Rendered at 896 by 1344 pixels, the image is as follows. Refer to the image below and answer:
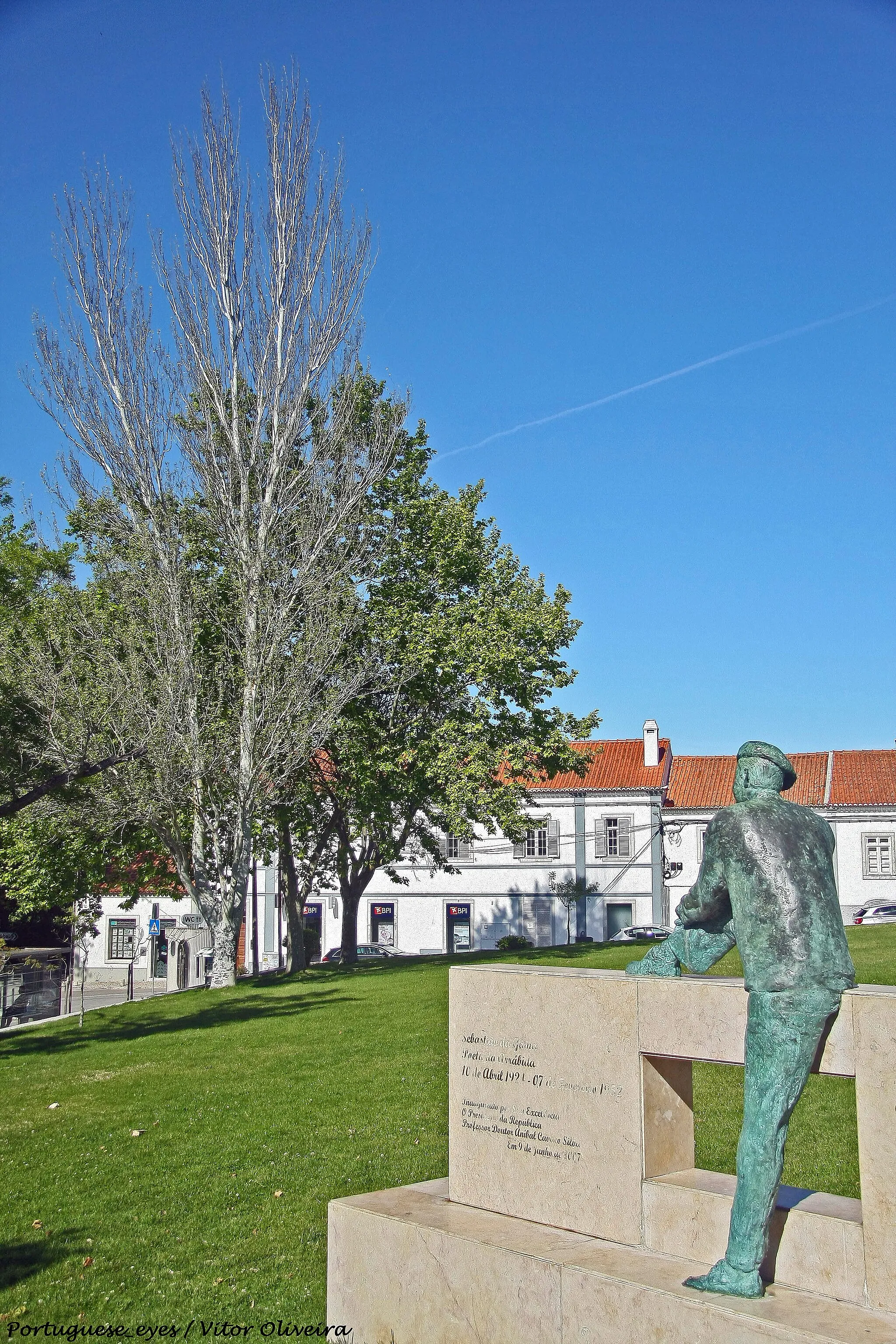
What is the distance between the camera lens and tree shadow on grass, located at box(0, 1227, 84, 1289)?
6.76 metres

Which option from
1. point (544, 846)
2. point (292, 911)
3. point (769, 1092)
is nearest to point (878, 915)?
point (544, 846)

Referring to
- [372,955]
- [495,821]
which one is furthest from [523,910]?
[495,821]

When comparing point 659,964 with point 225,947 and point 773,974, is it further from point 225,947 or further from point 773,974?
point 225,947

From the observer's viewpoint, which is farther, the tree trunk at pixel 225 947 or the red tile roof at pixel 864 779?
the red tile roof at pixel 864 779

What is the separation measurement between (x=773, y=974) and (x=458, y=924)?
43412mm

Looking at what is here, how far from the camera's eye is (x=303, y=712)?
23141 mm

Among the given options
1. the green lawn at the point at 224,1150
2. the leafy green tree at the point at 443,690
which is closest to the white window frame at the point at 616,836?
the leafy green tree at the point at 443,690

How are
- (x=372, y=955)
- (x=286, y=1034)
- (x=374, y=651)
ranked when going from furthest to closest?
(x=372, y=955) → (x=374, y=651) → (x=286, y=1034)

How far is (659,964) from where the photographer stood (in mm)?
5547

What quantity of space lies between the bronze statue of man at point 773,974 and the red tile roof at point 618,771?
41148 millimetres

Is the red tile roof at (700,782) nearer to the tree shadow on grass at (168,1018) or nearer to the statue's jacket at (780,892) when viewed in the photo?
the tree shadow on grass at (168,1018)

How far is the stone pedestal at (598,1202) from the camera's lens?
4578 mm

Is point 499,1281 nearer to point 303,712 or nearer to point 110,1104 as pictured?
point 110,1104

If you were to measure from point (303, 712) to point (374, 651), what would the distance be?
3.16m
